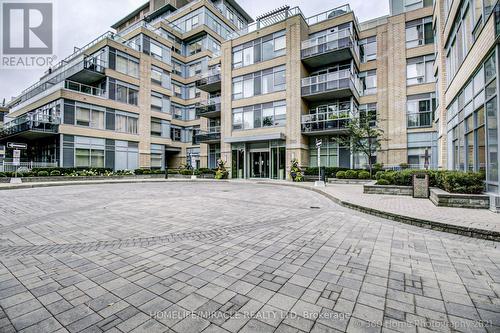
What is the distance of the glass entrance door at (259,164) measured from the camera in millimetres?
24625

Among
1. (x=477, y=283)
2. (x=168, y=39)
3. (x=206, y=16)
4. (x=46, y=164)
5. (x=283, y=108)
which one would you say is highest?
(x=206, y=16)

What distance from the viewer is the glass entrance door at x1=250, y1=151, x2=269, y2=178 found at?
80.8 feet

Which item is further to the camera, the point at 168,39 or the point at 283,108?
the point at 168,39

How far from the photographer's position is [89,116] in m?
25.1

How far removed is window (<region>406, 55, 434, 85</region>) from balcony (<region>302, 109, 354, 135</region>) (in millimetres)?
7206

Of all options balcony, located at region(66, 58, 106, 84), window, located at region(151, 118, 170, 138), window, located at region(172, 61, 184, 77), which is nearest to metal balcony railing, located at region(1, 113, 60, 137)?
balcony, located at region(66, 58, 106, 84)

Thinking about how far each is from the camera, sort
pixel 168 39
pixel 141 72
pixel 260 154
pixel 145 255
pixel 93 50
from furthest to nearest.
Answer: pixel 168 39 → pixel 141 72 → pixel 93 50 → pixel 260 154 → pixel 145 255

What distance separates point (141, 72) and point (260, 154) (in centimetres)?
1855

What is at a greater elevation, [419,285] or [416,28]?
[416,28]

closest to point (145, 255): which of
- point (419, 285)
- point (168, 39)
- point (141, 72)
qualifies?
point (419, 285)

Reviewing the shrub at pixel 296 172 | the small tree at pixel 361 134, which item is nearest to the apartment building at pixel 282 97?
the small tree at pixel 361 134

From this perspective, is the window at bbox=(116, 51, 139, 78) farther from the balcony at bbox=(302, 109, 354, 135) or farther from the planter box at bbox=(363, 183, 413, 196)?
the planter box at bbox=(363, 183, 413, 196)

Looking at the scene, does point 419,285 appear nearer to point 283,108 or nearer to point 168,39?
point 283,108

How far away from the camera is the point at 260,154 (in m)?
25.1
